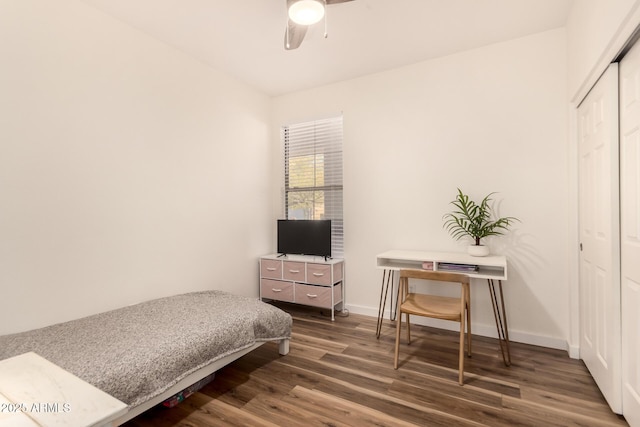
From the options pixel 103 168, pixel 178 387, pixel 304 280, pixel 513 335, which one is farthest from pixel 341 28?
pixel 513 335

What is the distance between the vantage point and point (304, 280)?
3666 mm

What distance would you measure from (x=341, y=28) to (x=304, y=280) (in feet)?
8.41

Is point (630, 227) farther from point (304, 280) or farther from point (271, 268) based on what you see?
point (271, 268)

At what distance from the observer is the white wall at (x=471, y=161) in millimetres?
2816

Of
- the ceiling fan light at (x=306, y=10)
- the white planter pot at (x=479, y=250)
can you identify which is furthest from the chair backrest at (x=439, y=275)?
the ceiling fan light at (x=306, y=10)

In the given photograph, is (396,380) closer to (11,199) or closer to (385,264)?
(385,264)

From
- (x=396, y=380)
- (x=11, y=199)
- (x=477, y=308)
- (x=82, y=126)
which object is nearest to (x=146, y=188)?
(x=82, y=126)

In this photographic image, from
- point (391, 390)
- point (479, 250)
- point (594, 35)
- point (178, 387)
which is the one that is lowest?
point (391, 390)

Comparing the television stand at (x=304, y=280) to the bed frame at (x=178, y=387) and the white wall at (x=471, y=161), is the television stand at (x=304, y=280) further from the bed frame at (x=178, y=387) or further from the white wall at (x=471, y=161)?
the bed frame at (x=178, y=387)

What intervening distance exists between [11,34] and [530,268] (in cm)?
432

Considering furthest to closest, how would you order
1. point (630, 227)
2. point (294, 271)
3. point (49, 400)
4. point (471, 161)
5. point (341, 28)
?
point (294, 271), point (471, 161), point (341, 28), point (630, 227), point (49, 400)

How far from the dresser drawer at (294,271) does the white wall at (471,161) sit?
0.57m

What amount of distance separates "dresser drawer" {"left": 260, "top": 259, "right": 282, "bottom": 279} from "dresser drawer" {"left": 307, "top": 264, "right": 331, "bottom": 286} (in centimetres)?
40

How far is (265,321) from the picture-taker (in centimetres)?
252
